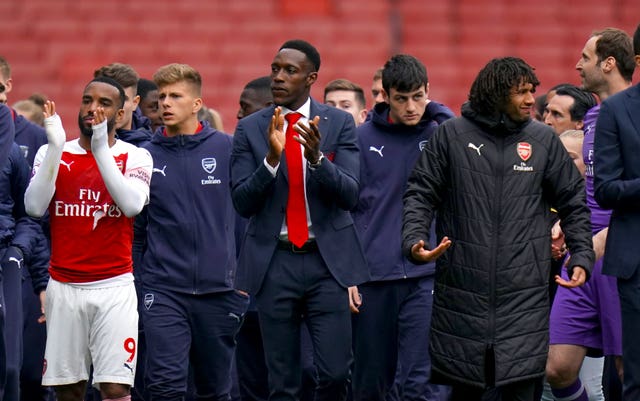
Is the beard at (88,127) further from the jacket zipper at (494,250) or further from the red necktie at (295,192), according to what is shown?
the jacket zipper at (494,250)

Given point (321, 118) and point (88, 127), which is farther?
point (88, 127)

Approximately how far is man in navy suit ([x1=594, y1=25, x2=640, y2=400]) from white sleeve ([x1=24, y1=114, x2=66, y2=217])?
9.10 feet

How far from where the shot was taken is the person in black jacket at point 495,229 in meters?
6.25

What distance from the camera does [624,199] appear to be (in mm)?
6496

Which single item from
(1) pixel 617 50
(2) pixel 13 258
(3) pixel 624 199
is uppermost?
(1) pixel 617 50

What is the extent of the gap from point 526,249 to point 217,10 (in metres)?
13.6

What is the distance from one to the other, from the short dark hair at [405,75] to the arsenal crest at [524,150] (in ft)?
4.76

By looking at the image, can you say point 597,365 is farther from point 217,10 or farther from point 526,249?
point 217,10

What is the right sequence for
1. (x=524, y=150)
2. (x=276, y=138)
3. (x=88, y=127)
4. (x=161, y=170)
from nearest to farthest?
1. (x=524, y=150)
2. (x=276, y=138)
3. (x=88, y=127)
4. (x=161, y=170)

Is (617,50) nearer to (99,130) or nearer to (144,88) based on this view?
(99,130)

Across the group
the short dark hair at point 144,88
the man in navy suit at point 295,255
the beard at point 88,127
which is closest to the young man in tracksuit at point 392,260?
the man in navy suit at point 295,255

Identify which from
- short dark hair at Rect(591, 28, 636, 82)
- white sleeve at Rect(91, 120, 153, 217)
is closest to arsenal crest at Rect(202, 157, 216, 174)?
white sleeve at Rect(91, 120, 153, 217)

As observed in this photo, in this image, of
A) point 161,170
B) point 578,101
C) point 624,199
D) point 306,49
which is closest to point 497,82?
point 624,199

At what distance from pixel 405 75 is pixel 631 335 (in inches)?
83.3
